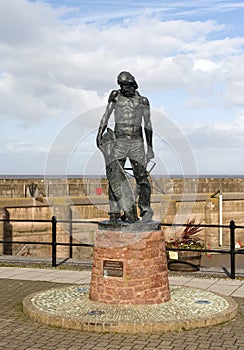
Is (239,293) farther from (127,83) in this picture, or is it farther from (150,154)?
(127,83)

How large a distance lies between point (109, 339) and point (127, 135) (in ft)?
10.4

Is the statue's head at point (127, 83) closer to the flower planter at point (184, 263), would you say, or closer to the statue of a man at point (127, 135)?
the statue of a man at point (127, 135)

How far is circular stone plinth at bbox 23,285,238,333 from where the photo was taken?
7.06 metres

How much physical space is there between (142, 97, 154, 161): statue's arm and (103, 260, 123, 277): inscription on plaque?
178cm

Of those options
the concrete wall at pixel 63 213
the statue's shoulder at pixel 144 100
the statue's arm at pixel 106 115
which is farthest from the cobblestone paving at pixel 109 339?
the concrete wall at pixel 63 213

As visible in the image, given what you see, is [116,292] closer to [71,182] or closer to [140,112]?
[140,112]

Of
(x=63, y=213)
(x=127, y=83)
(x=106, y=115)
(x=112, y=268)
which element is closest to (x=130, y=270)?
(x=112, y=268)

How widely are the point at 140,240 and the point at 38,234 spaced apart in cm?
1402

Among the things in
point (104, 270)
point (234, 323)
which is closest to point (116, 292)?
point (104, 270)

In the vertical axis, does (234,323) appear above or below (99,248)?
below

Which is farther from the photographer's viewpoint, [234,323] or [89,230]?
[89,230]

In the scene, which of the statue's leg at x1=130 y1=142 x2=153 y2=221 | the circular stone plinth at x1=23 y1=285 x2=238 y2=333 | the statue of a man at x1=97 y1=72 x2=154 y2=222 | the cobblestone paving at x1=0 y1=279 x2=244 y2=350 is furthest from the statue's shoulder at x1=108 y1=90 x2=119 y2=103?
the cobblestone paving at x1=0 y1=279 x2=244 y2=350

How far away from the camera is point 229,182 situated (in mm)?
31047

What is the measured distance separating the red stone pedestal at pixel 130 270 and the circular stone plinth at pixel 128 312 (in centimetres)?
14
